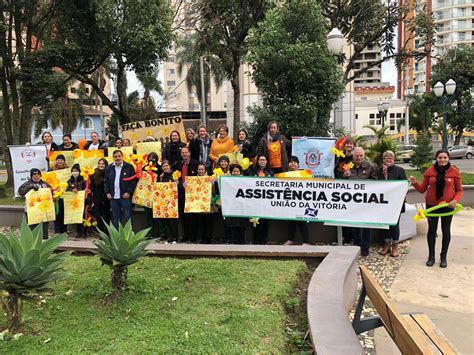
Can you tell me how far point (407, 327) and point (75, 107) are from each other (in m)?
38.4

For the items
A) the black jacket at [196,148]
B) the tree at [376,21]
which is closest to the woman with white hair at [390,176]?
the black jacket at [196,148]

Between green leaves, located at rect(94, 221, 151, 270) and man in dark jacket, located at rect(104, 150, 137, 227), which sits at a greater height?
man in dark jacket, located at rect(104, 150, 137, 227)

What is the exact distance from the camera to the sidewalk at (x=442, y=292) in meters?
3.95

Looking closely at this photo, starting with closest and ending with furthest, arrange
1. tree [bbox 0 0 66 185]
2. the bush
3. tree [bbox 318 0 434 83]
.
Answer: tree [bbox 0 0 66 185] < the bush < tree [bbox 318 0 434 83]

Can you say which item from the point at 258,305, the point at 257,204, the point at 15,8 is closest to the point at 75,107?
the point at 15,8

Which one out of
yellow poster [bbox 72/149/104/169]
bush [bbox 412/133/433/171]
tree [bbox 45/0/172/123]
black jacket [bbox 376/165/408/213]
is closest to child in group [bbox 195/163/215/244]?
yellow poster [bbox 72/149/104/169]

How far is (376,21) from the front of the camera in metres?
17.2

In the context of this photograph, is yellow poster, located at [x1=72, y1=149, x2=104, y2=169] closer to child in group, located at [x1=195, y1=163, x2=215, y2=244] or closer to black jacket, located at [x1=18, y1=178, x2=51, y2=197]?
black jacket, located at [x1=18, y1=178, x2=51, y2=197]

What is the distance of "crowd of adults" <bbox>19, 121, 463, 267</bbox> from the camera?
6.42m

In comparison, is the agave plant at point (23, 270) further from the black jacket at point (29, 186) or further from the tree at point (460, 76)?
the tree at point (460, 76)

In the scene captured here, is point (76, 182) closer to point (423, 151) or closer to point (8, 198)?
point (8, 198)

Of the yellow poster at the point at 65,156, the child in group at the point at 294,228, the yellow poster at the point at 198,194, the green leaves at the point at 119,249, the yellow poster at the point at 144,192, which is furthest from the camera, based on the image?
the yellow poster at the point at 65,156

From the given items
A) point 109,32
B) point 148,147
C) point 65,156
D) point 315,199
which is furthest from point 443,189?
point 109,32

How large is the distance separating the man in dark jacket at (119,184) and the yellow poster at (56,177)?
0.98 meters
